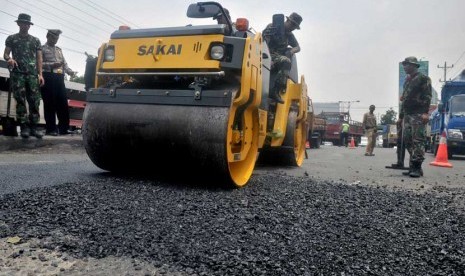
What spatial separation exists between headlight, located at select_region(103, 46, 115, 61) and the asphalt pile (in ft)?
3.77

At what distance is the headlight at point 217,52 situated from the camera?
3.40 m

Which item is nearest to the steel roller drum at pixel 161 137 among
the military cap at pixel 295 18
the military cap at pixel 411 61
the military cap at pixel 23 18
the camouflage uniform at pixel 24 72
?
the military cap at pixel 295 18

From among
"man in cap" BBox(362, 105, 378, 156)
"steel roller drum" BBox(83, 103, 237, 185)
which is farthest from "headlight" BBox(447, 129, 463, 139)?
"steel roller drum" BBox(83, 103, 237, 185)

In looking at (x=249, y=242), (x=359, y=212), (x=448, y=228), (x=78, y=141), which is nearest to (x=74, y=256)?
(x=249, y=242)

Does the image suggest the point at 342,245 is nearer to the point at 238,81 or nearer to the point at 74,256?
the point at 74,256

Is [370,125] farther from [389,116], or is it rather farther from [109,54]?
[389,116]

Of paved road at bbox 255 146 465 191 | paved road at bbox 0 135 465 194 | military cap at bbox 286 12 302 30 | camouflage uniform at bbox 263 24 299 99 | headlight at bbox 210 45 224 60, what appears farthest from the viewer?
military cap at bbox 286 12 302 30

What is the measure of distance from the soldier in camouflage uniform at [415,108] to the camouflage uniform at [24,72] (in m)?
5.74

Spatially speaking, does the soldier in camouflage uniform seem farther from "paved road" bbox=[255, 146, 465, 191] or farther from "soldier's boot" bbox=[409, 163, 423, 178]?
"paved road" bbox=[255, 146, 465, 191]

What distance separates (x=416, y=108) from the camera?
248 inches

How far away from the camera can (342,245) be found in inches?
83.8

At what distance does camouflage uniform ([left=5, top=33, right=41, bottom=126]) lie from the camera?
21.6 feet

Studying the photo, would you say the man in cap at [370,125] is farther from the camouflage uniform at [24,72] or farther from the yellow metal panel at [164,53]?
the yellow metal panel at [164,53]

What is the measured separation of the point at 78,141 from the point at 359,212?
580 centimetres
